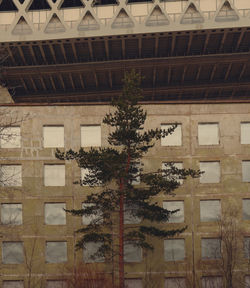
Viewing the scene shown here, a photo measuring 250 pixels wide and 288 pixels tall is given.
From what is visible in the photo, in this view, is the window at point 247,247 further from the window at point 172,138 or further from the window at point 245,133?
the window at point 172,138

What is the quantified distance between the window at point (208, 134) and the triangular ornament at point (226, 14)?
11515 millimetres

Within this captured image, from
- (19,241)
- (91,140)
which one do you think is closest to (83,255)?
(19,241)

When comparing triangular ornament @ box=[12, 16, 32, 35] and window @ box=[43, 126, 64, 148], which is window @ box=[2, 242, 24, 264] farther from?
triangular ornament @ box=[12, 16, 32, 35]

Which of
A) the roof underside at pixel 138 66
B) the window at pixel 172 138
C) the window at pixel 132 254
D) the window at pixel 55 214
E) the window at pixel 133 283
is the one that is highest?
the roof underside at pixel 138 66

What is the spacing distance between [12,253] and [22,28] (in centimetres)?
2150

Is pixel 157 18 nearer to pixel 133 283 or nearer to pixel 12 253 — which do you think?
pixel 133 283

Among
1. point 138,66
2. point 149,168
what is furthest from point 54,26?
point 149,168

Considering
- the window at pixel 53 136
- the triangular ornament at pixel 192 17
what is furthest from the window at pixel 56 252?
the triangular ornament at pixel 192 17

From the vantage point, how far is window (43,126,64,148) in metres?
37.3

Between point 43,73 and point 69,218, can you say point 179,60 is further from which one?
point 69,218

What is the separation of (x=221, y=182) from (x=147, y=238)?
717cm

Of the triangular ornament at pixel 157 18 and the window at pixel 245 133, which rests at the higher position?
the triangular ornament at pixel 157 18

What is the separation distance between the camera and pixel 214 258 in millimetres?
36000

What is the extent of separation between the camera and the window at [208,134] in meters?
37.4
